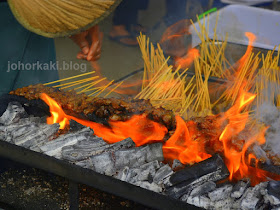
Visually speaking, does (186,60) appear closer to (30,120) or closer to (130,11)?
(30,120)

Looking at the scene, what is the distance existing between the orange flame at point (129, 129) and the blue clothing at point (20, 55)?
3.01 ft

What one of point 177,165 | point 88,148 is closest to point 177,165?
point 177,165

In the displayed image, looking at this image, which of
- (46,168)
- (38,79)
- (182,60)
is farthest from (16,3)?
(182,60)

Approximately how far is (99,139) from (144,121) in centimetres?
31

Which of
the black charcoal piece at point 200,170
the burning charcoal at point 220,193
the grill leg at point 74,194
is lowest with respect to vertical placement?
the grill leg at point 74,194

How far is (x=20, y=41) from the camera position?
10.9ft

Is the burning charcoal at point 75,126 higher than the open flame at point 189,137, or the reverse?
the open flame at point 189,137

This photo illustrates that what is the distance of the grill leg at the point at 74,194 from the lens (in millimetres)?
1986

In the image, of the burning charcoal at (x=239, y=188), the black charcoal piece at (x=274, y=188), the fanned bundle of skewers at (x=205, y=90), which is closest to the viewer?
the black charcoal piece at (x=274, y=188)

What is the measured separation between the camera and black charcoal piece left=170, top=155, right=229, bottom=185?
2010 millimetres

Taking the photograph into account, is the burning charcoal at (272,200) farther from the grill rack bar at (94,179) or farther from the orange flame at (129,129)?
the orange flame at (129,129)

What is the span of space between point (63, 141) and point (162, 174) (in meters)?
0.70

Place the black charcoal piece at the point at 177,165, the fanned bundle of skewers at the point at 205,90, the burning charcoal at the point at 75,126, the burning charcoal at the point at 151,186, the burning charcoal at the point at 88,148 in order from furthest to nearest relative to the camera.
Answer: the fanned bundle of skewers at the point at 205,90, the burning charcoal at the point at 75,126, the burning charcoal at the point at 88,148, the black charcoal piece at the point at 177,165, the burning charcoal at the point at 151,186

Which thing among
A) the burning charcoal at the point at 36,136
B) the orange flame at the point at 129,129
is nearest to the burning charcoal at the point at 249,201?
the orange flame at the point at 129,129
